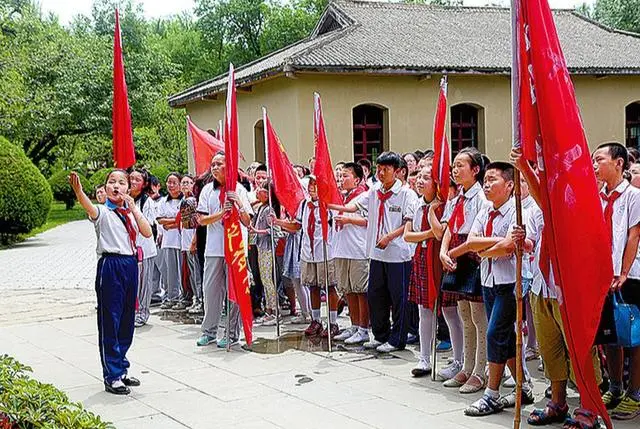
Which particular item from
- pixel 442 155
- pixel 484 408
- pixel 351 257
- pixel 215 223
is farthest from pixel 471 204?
pixel 215 223

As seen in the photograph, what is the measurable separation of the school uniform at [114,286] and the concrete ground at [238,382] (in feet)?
1.15

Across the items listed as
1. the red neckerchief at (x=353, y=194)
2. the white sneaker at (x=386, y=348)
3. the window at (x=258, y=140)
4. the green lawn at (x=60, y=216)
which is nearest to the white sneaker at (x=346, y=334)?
the white sneaker at (x=386, y=348)

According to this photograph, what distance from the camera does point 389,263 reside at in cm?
841

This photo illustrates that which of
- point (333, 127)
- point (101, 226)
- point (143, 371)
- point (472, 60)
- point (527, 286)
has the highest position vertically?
point (472, 60)

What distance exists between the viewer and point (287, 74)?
19.9m

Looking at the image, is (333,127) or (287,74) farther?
(333,127)

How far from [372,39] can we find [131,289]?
16.7 m

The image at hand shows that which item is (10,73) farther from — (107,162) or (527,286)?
(527,286)

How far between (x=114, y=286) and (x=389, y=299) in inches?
113

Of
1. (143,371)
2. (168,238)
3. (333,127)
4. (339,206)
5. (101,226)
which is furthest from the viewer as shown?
(333,127)

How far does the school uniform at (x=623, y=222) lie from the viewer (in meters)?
6.03

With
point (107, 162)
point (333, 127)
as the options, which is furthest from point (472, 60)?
point (107, 162)

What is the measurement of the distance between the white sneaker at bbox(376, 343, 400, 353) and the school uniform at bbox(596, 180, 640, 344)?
2.90 metres

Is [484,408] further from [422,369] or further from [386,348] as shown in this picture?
[386,348]
